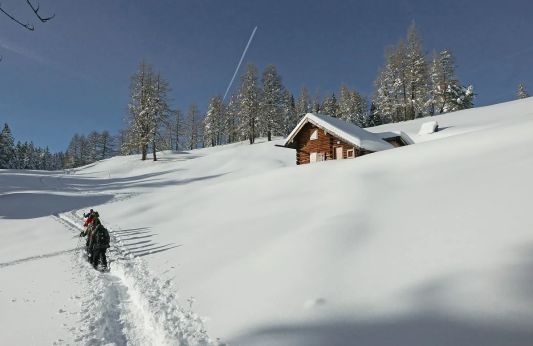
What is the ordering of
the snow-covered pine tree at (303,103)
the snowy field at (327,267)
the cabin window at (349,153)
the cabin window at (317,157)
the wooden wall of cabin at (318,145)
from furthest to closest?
the snow-covered pine tree at (303,103) < the cabin window at (317,157) < the wooden wall of cabin at (318,145) < the cabin window at (349,153) < the snowy field at (327,267)

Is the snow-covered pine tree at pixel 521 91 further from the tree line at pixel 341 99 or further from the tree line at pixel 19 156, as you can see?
the tree line at pixel 19 156

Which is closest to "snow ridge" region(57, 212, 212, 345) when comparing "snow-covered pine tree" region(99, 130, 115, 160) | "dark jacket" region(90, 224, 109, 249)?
"dark jacket" region(90, 224, 109, 249)

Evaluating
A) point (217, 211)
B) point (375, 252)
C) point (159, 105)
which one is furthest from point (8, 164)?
point (375, 252)

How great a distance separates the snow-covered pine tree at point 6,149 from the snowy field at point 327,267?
71769mm

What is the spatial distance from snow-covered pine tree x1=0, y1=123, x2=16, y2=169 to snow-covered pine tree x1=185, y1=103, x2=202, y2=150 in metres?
38.5

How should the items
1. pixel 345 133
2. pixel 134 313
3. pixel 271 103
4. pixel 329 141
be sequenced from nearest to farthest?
pixel 134 313 → pixel 345 133 → pixel 329 141 → pixel 271 103

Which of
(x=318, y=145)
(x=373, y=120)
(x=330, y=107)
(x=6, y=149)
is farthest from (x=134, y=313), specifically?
(x=6, y=149)

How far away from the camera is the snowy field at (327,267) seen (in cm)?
518

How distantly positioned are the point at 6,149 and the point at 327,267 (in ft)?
293

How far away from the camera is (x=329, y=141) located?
26641mm

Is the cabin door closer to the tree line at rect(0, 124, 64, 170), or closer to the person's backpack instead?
the person's backpack

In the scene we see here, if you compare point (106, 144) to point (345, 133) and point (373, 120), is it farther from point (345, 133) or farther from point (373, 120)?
point (345, 133)

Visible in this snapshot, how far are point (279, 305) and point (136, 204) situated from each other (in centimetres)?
1888

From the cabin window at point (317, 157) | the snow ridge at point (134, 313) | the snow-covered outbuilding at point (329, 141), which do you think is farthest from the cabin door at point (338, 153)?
the snow ridge at point (134, 313)
